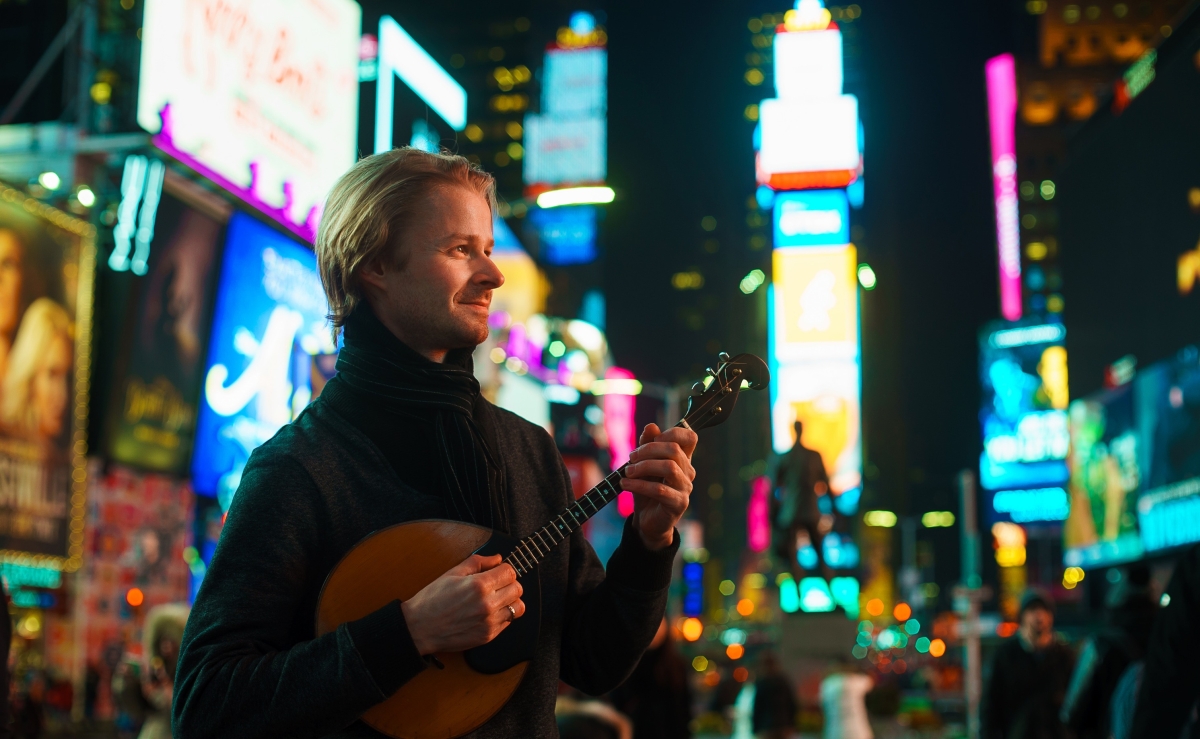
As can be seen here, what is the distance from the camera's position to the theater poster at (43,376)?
15.9 metres

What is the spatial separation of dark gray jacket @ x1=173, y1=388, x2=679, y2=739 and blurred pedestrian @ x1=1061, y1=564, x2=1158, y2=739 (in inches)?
218

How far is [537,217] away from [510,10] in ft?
205

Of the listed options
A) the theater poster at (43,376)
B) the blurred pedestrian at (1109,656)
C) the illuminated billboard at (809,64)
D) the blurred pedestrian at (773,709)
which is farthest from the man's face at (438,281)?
the illuminated billboard at (809,64)

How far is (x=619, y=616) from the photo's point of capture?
2664mm

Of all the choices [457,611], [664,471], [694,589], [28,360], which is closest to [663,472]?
[664,471]

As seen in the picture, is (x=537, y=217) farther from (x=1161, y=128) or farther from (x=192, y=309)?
(x=192, y=309)

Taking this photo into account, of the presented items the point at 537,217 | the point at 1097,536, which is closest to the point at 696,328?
the point at 537,217

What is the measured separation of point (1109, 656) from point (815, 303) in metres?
37.6

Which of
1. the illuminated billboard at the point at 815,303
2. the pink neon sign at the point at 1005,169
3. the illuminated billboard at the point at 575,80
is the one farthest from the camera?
the illuminated billboard at the point at 575,80

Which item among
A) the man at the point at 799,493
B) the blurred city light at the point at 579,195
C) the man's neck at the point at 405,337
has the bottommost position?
the man's neck at the point at 405,337

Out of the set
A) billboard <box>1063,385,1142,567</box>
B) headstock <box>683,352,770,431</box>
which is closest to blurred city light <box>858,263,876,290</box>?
billboard <box>1063,385,1142,567</box>

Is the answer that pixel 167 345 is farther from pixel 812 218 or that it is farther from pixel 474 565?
pixel 812 218

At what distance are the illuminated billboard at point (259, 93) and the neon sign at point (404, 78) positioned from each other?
257 centimetres

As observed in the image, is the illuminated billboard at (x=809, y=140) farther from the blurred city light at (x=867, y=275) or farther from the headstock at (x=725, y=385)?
the headstock at (x=725, y=385)
